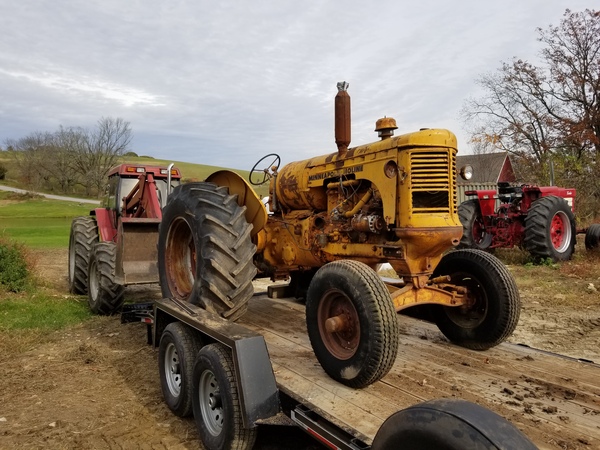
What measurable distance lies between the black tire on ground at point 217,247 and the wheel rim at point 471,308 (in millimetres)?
1804

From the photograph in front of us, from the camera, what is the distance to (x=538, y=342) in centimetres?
578

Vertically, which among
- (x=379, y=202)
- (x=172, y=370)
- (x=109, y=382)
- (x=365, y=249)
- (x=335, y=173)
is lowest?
(x=109, y=382)

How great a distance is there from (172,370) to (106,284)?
3.08 m

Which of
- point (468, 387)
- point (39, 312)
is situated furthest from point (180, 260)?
point (39, 312)

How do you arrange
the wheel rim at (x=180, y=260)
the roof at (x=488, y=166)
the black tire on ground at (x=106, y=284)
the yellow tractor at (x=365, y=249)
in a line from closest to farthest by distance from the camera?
the yellow tractor at (x=365, y=249) < the wheel rim at (x=180, y=260) < the black tire on ground at (x=106, y=284) < the roof at (x=488, y=166)

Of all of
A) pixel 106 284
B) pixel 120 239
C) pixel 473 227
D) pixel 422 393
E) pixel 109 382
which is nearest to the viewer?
pixel 422 393

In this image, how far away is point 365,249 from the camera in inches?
165

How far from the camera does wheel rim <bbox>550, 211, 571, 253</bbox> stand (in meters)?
10.7

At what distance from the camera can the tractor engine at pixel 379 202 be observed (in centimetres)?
378

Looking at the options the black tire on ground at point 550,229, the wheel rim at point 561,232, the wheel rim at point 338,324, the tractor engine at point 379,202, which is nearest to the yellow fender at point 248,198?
the tractor engine at point 379,202

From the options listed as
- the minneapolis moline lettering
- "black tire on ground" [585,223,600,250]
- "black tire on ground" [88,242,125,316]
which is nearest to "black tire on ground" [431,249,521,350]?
the minneapolis moline lettering

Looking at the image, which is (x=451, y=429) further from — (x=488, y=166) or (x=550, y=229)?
(x=488, y=166)

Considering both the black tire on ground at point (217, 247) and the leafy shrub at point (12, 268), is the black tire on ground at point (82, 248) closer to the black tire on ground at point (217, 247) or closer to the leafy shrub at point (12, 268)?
the leafy shrub at point (12, 268)

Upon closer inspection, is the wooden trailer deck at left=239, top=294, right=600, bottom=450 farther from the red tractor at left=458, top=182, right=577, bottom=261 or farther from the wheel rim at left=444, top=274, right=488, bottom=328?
the red tractor at left=458, top=182, right=577, bottom=261
